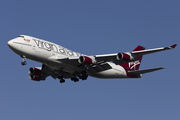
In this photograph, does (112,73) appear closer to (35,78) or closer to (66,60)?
(66,60)

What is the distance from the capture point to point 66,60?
39.7 meters

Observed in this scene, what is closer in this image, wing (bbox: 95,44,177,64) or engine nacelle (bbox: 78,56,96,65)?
wing (bbox: 95,44,177,64)

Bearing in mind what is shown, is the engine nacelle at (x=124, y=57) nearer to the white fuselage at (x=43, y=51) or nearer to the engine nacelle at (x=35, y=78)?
the white fuselage at (x=43, y=51)

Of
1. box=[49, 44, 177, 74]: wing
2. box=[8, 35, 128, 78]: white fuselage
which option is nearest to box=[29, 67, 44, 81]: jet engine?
box=[8, 35, 128, 78]: white fuselage

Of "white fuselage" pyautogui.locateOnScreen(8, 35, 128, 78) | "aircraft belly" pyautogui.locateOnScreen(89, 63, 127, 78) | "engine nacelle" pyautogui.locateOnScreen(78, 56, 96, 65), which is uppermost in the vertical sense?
"white fuselage" pyautogui.locateOnScreen(8, 35, 128, 78)

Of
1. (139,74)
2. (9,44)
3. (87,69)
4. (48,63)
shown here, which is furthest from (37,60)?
(139,74)

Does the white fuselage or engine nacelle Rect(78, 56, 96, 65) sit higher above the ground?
the white fuselage

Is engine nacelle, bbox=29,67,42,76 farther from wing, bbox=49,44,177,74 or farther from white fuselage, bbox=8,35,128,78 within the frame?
wing, bbox=49,44,177,74

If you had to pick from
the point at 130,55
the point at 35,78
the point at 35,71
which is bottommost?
the point at 35,78

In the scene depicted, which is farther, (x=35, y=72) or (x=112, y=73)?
(x=35, y=72)

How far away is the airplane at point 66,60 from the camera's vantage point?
3803 centimetres

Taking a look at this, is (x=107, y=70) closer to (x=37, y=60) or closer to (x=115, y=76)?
(x=115, y=76)

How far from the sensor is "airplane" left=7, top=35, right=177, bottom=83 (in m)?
38.0

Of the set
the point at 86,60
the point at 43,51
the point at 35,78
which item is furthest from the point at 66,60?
the point at 35,78
